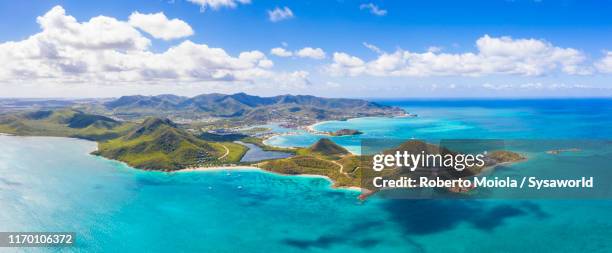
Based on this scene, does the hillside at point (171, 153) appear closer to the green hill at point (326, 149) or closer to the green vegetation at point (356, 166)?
the green vegetation at point (356, 166)

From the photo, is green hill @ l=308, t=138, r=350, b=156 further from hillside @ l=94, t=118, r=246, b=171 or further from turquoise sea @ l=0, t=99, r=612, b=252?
turquoise sea @ l=0, t=99, r=612, b=252

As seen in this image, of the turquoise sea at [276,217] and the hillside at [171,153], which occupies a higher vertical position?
the hillside at [171,153]

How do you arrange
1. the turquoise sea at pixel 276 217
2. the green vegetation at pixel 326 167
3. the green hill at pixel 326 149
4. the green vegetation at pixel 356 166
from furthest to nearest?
the green hill at pixel 326 149 < the green vegetation at pixel 326 167 < the green vegetation at pixel 356 166 < the turquoise sea at pixel 276 217

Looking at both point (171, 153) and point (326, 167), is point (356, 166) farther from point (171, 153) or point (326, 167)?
point (171, 153)

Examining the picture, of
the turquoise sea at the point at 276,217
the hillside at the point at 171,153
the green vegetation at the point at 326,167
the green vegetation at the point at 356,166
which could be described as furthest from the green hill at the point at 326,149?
the turquoise sea at the point at 276,217

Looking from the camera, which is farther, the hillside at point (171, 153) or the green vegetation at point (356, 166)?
the hillside at point (171, 153)

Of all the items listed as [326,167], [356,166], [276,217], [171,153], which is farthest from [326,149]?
[276,217]

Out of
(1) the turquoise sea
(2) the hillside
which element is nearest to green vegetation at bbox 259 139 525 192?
(1) the turquoise sea

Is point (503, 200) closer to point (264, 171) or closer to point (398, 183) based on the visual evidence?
point (398, 183)

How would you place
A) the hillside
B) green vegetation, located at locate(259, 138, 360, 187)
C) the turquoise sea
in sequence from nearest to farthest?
1. the turquoise sea
2. green vegetation, located at locate(259, 138, 360, 187)
3. the hillside

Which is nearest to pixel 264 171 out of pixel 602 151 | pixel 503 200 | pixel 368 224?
pixel 368 224

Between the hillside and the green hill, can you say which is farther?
the green hill
